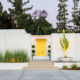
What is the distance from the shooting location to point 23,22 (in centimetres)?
3312

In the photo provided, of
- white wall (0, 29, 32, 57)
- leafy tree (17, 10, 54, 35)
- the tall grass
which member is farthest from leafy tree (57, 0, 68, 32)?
the tall grass

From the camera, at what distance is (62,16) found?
3706cm

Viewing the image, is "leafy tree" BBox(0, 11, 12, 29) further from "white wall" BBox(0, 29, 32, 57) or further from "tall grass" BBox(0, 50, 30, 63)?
"tall grass" BBox(0, 50, 30, 63)

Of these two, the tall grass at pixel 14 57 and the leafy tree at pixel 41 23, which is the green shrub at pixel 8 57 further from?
the leafy tree at pixel 41 23

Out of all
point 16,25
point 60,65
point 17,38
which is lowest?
point 60,65

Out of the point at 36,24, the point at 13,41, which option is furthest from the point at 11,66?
the point at 36,24

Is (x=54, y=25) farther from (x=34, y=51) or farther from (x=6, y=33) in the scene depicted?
(x=6, y=33)

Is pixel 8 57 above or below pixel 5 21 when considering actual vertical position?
below

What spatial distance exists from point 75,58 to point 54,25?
2429 cm

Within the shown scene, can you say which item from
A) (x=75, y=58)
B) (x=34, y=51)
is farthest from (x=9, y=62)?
(x=34, y=51)

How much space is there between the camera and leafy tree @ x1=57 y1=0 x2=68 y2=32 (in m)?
36.6

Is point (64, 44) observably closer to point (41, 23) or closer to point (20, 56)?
point (20, 56)

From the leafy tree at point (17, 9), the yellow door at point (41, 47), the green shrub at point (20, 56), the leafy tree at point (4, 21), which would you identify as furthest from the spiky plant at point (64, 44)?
the leafy tree at point (17, 9)

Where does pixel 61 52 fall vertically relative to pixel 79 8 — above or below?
below
